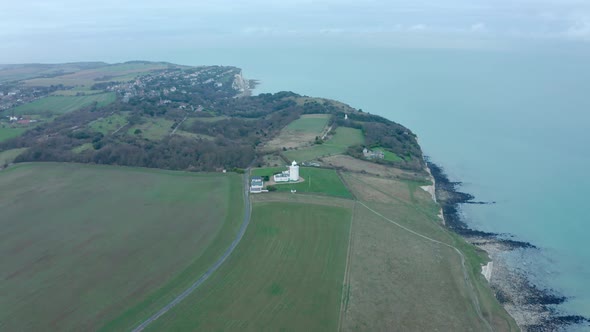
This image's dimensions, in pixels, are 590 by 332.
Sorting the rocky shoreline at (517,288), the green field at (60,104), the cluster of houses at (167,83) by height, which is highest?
the cluster of houses at (167,83)

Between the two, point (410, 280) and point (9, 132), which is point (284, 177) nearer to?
point (410, 280)

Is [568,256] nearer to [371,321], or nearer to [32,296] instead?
[371,321]

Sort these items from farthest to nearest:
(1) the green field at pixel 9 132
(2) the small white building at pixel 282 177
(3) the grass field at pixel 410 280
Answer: (1) the green field at pixel 9 132
(2) the small white building at pixel 282 177
(3) the grass field at pixel 410 280

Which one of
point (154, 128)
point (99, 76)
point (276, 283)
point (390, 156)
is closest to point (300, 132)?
point (390, 156)

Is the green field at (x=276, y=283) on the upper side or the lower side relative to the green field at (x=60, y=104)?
lower

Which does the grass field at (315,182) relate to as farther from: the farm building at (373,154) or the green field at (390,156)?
the green field at (390,156)

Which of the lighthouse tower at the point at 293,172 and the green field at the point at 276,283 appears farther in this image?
the lighthouse tower at the point at 293,172

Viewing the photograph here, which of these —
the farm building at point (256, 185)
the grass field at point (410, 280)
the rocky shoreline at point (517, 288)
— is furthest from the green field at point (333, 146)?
the rocky shoreline at point (517, 288)
